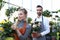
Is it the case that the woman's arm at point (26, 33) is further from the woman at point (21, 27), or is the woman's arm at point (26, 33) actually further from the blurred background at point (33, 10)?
the blurred background at point (33, 10)

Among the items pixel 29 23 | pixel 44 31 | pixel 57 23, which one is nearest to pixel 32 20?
pixel 29 23

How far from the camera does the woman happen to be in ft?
8.14

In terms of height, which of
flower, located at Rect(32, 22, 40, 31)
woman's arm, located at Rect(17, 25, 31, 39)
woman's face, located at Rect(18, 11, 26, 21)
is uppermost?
woman's face, located at Rect(18, 11, 26, 21)

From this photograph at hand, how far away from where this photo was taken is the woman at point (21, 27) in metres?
2.48

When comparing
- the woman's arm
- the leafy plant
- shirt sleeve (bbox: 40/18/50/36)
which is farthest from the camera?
shirt sleeve (bbox: 40/18/50/36)

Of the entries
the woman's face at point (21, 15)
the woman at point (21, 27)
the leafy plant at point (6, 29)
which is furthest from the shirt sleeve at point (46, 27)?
the leafy plant at point (6, 29)

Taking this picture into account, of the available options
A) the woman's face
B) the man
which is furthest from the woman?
the man

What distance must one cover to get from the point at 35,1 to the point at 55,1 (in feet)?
1.08

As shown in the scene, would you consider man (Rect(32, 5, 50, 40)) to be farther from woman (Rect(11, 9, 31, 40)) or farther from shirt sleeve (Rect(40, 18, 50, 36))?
woman (Rect(11, 9, 31, 40))

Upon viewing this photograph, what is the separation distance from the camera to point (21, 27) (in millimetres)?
2512

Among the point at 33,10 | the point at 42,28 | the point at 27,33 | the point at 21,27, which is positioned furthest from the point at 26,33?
the point at 33,10

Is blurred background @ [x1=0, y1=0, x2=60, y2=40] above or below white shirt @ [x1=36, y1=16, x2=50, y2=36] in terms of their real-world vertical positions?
above

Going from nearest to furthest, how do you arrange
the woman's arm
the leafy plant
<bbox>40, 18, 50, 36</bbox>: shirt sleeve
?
the leafy plant < the woman's arm < <bbox>40, 18, 50, 36</bbox>: shirt sleeve

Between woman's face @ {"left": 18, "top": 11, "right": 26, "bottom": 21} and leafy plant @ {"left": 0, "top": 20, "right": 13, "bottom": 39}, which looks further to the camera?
woman's face @ {"left": 18, "top": 11, "right": 26, "bottom": 21}
